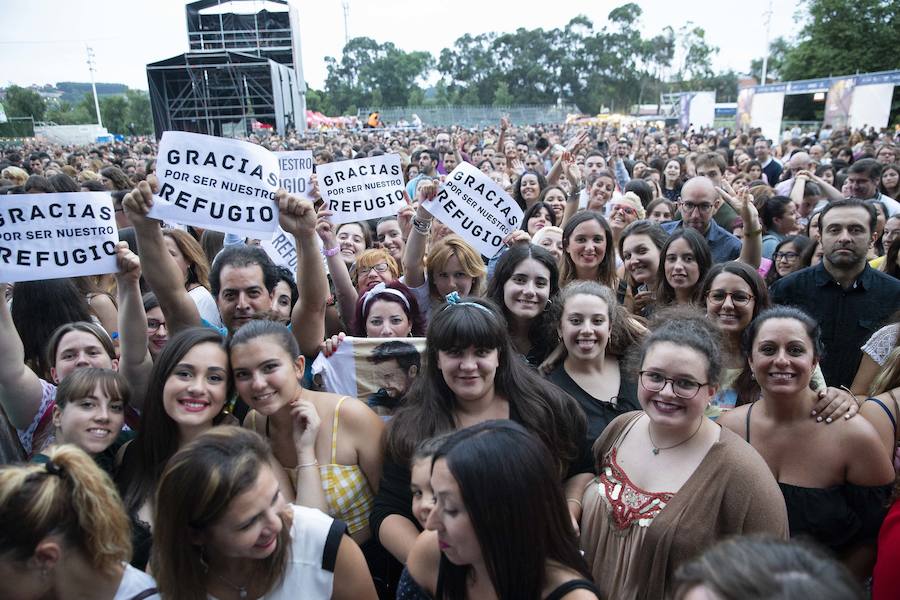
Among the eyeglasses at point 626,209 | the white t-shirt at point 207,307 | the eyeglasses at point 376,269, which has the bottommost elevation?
the white t-shirt at point 207,307

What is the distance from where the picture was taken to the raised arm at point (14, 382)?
2.80m

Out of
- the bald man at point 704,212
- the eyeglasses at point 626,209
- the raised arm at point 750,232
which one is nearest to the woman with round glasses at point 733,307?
the raised arm at point 750,232

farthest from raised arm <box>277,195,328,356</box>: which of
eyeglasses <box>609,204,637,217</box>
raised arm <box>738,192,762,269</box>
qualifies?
Result: eyeglasses <box>609,204,637,217</box>

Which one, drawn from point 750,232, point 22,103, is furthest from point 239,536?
point 22,103

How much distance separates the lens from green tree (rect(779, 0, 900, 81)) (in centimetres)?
3672

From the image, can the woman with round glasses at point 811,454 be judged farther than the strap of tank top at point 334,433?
No

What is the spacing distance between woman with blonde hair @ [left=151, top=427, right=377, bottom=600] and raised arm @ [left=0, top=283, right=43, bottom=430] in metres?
1.39

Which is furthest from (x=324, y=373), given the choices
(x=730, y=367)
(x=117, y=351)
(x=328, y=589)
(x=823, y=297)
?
(x=823, y=297)

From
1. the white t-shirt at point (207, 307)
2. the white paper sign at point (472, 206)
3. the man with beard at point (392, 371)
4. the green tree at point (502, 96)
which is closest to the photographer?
the man with beard at point (392, 371)

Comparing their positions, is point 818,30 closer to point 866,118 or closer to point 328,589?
point 866,118

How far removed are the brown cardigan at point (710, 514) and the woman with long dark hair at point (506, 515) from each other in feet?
1.38

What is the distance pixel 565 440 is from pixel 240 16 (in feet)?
96.6

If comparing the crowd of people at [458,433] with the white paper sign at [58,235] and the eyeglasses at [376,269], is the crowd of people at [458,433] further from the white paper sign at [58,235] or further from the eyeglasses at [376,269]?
the white paper sign at [58,235]

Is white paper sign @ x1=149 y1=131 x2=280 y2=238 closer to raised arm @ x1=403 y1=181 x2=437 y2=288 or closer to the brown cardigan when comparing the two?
raised arm @ x1=403 y1=181 x2=437 y2=288
